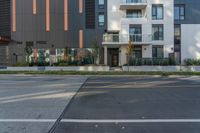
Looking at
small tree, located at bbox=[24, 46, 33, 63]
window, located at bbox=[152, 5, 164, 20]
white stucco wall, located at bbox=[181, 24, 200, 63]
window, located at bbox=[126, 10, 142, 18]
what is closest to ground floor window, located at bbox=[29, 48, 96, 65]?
small tree, located at bbox=[24, 46, 33, 63]

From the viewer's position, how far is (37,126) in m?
8.52

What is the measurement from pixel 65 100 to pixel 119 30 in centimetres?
3626

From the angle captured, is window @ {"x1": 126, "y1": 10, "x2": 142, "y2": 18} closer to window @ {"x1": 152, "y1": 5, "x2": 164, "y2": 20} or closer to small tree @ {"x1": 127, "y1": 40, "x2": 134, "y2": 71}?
window @ {"x1": 152, "y1": 5, "x2": 164, "y2": 20}

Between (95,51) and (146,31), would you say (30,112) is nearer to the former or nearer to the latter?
(95,51)

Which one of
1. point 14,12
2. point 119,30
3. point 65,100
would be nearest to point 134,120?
point 65,100

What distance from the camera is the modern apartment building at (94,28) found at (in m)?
47.2

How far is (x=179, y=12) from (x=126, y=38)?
30.5 feet

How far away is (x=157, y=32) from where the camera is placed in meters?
47.2

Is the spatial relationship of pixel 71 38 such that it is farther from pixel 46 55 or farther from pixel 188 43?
pixel 188 43

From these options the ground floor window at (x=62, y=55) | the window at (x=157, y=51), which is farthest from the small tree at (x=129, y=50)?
the ground floor window at (x=62, y=55)

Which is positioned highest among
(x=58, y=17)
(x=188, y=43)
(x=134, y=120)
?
(x=58, y=17)

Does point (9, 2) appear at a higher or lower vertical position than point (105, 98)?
higher

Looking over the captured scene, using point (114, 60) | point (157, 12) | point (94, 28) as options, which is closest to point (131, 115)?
point (114, 60)

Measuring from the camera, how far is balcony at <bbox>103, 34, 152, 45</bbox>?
45.8 m
